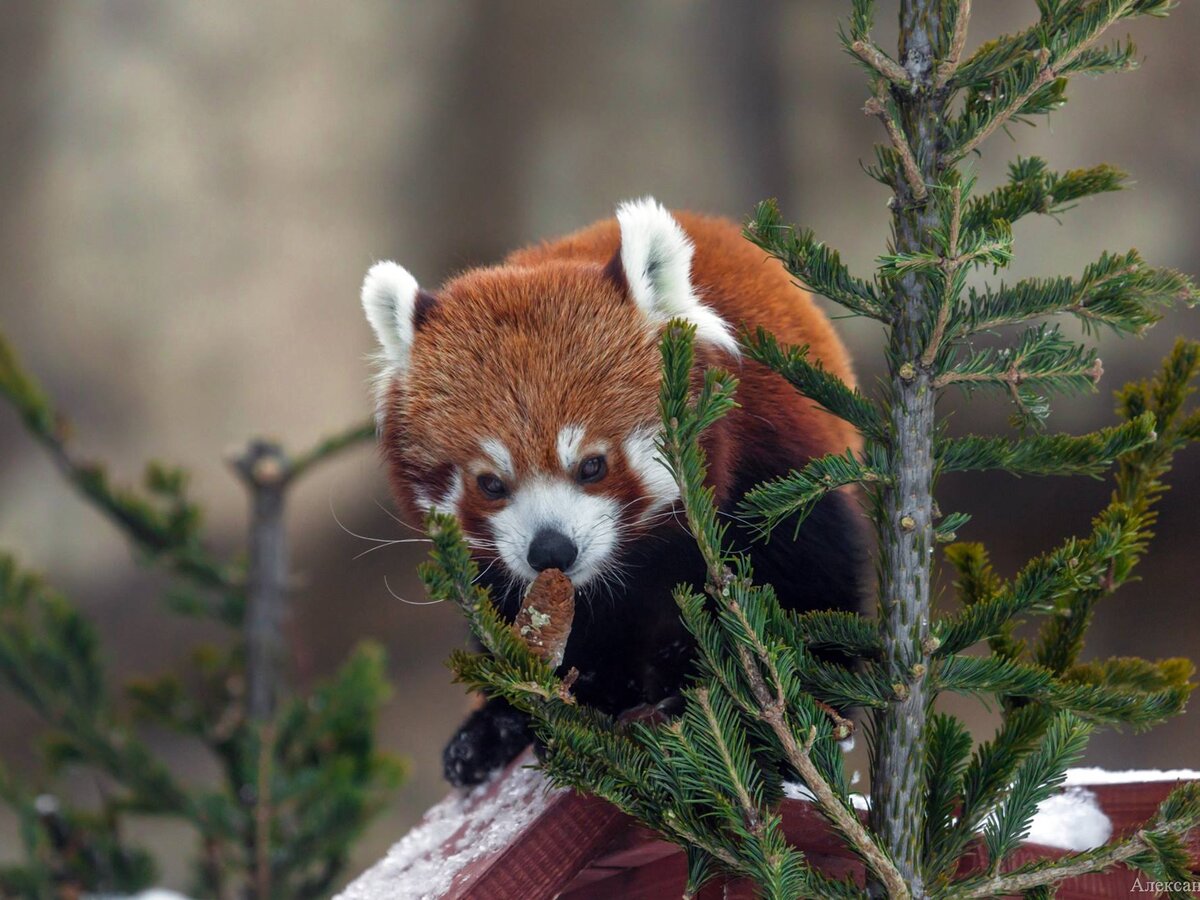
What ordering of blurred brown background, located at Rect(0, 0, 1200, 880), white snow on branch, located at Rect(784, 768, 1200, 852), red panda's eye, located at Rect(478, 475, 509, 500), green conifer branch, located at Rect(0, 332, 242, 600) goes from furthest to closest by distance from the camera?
blurred brown background, located at Rect(0, 0, 1200, 880)
green conifer branch, located at Rect(0, 332, 242, 600)
white snow on branch, located at Rect(784, 768, 1200, 852)
red panda's eye, located at Rect(478, 475, 509, 500)

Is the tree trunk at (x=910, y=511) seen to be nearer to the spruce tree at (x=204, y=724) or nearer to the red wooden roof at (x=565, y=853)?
the red wooden roof at (x=565, y=853)

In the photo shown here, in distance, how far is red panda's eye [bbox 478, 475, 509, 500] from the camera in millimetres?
1577

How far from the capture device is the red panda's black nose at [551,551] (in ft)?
4.84

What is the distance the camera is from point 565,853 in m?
1.58

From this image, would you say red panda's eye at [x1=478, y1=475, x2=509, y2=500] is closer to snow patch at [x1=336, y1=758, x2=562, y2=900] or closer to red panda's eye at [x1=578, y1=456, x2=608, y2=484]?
Result: red panda's eye at [x1=578, y1=456, x2=608, y2=484]

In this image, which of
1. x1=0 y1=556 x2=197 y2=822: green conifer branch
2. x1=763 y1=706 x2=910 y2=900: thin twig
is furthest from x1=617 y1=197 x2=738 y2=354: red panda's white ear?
x1=0 y1=556 x2=197 y2=822: green conifer branch

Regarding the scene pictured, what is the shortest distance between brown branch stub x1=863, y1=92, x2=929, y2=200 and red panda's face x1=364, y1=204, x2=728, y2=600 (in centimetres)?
42

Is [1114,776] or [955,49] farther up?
[955,49]

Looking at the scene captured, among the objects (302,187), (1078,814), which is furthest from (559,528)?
(302,187)

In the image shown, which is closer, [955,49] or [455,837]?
[955,49]

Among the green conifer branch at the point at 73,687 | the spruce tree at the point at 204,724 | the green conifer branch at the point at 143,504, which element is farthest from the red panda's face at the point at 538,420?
the green conifer branch at the point at 73,687

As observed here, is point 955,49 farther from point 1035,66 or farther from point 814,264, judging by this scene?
point 814,264

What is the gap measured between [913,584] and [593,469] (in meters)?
0.43

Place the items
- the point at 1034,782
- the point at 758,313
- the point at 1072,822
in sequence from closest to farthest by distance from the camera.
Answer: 1. the point at 1034,782
2. the point at 1072,822
3. the point at 758,313
